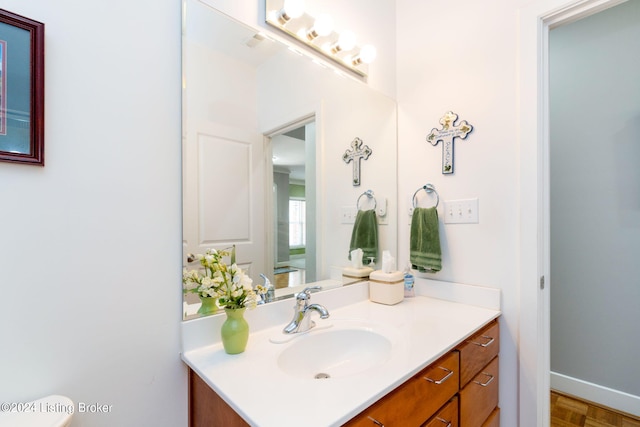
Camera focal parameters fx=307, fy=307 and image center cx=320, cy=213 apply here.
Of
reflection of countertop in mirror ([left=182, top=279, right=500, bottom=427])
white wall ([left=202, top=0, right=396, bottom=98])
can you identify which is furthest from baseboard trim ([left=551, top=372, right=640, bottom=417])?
white wall ([left=202, top=0, right=396, bottom=98])

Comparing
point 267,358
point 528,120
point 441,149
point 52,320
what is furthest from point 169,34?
point 528,120

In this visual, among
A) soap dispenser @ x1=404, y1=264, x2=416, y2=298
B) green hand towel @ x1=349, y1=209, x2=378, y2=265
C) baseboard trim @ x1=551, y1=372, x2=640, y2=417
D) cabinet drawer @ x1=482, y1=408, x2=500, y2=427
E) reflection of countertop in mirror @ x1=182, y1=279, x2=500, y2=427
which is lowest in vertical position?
baseboard trim @ x1=551, y1=372, x2=640, y2=417

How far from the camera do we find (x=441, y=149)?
5.16ft

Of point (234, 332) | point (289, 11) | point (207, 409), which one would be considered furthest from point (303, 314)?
point (289, 11)

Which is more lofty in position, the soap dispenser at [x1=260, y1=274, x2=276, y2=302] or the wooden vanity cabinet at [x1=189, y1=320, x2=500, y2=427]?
the soap dispenser at [x1=260, y1=274, x2=276, y2=302]

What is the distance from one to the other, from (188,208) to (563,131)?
239 centimetres

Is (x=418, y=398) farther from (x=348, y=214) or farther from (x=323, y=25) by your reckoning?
(x=323, y=25)

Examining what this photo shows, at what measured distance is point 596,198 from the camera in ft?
6.35

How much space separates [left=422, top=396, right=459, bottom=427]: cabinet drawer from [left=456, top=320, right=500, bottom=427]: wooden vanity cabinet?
1.9 inches

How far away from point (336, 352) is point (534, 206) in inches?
39.9

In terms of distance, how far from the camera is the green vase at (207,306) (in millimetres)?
991

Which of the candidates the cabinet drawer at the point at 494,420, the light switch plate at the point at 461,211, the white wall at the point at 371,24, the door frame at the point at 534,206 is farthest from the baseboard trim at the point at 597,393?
the white wall at the point at 371,24

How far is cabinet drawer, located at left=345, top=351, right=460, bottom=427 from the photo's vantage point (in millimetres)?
747

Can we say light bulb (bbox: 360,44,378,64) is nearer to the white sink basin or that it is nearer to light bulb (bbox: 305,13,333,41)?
light bulb (bbox: 305,13,333,41)
